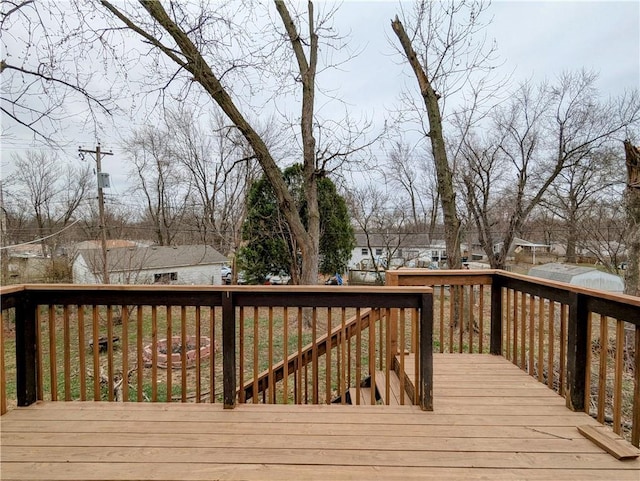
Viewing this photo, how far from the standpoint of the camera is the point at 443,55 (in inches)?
243

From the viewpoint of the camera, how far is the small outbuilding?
447 inches

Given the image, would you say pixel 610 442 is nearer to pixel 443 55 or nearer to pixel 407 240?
pixel 443 55

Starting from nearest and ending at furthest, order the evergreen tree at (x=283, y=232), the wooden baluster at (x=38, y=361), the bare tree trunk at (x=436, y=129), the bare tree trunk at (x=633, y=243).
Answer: the wooden baluster at (x=38, y=361), the bare tree trunk at (x=633, y=243), the bare tree trunk at (x=436, y=129), the evergreen tree at (x=283, y=232)

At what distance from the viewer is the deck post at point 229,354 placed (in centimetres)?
220

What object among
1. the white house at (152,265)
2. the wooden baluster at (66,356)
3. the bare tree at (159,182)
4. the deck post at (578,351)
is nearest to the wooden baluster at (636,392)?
the deck post at (578,351)

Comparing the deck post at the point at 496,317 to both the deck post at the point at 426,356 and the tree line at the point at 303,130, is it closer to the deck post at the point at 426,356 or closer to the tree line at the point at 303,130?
the deck post at the point at 426,356

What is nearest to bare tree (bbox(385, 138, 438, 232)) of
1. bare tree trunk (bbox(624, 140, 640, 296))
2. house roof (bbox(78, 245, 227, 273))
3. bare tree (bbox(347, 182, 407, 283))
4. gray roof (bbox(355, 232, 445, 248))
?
gray roof (bbox(355, 232, 445, 248))

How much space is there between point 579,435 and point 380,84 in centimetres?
677

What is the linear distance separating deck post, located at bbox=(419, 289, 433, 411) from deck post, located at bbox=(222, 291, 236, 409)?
4.21ft

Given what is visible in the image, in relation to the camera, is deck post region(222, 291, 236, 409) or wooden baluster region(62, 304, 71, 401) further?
wooden baluster region(62, 304, 71, 401)

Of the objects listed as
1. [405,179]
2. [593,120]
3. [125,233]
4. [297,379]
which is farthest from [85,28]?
[405,179]

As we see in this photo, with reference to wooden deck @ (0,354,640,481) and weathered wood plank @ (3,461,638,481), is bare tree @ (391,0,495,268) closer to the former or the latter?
wooden deck @ (0,354,640,481)

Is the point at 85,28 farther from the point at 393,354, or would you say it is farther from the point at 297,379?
the point at 393,354

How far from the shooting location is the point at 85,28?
3.99m
